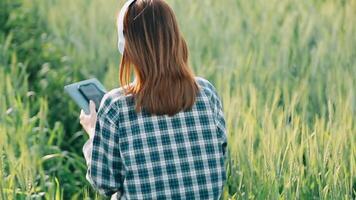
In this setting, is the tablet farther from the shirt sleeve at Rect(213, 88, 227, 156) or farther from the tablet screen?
the shirt sleeve at Rect(213, 88, 227, 156)

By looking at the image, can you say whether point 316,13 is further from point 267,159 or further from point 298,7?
point 267,159

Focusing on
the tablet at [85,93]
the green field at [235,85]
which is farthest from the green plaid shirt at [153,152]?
the green field at [235,85]

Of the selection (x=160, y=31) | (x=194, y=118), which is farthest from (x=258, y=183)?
(x=160, y=31)

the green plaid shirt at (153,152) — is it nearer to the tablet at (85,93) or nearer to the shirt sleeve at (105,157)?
the shirt sleeve at (105,157)

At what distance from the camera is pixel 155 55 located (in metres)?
1.99

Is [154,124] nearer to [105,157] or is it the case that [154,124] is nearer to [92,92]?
[105,157]

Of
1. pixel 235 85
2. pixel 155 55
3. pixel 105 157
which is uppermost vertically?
pixel 155 55

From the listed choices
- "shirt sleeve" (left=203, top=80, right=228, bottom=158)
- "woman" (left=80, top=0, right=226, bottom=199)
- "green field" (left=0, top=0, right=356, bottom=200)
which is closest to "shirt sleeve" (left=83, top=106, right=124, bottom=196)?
"woman" (left=80, top=0, right=226, bottom=199)

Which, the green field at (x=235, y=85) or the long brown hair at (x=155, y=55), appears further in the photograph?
the green field at (x=235, y=85)

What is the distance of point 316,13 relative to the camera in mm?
4234

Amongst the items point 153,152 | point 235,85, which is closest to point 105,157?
point 153,152

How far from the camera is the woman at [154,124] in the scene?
6.52 ft

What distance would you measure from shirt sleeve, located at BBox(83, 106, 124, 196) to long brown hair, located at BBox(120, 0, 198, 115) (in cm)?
9

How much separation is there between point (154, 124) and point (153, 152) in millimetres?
63
